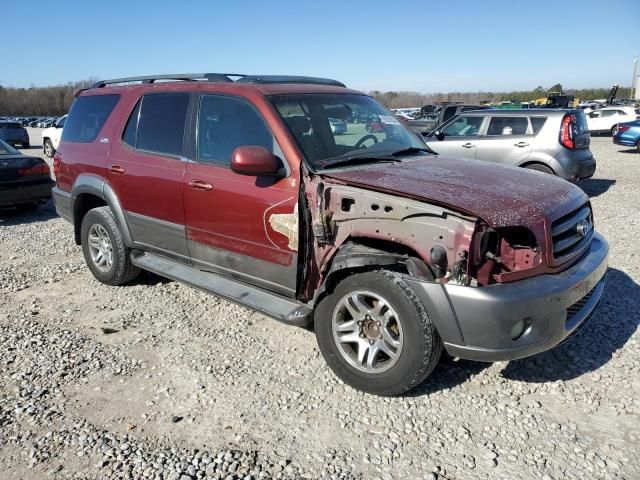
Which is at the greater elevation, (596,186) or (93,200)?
(93,200)

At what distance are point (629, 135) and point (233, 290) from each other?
1860cm

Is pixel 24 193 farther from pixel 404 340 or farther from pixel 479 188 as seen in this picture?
pixel 479 188

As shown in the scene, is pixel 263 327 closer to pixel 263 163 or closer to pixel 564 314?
pixel 263 163

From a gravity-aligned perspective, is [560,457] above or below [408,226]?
below

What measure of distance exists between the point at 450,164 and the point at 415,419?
1916mm

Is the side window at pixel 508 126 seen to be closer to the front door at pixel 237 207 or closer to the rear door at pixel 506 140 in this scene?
the rear door at pixel 506 140

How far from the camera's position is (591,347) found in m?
3.88

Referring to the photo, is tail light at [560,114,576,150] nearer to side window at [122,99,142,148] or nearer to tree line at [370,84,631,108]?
side window at [122,99,142,148]

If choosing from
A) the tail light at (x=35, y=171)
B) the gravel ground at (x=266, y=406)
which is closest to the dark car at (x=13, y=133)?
the tail light at (x=35, y=171)

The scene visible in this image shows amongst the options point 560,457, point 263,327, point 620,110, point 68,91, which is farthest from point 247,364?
point 68,91

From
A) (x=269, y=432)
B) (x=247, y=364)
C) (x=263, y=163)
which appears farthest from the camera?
(x=247, y=364)

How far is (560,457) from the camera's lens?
8.96ft

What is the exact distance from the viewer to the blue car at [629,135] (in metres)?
17.8

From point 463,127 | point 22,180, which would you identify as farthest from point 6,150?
point 463,127
